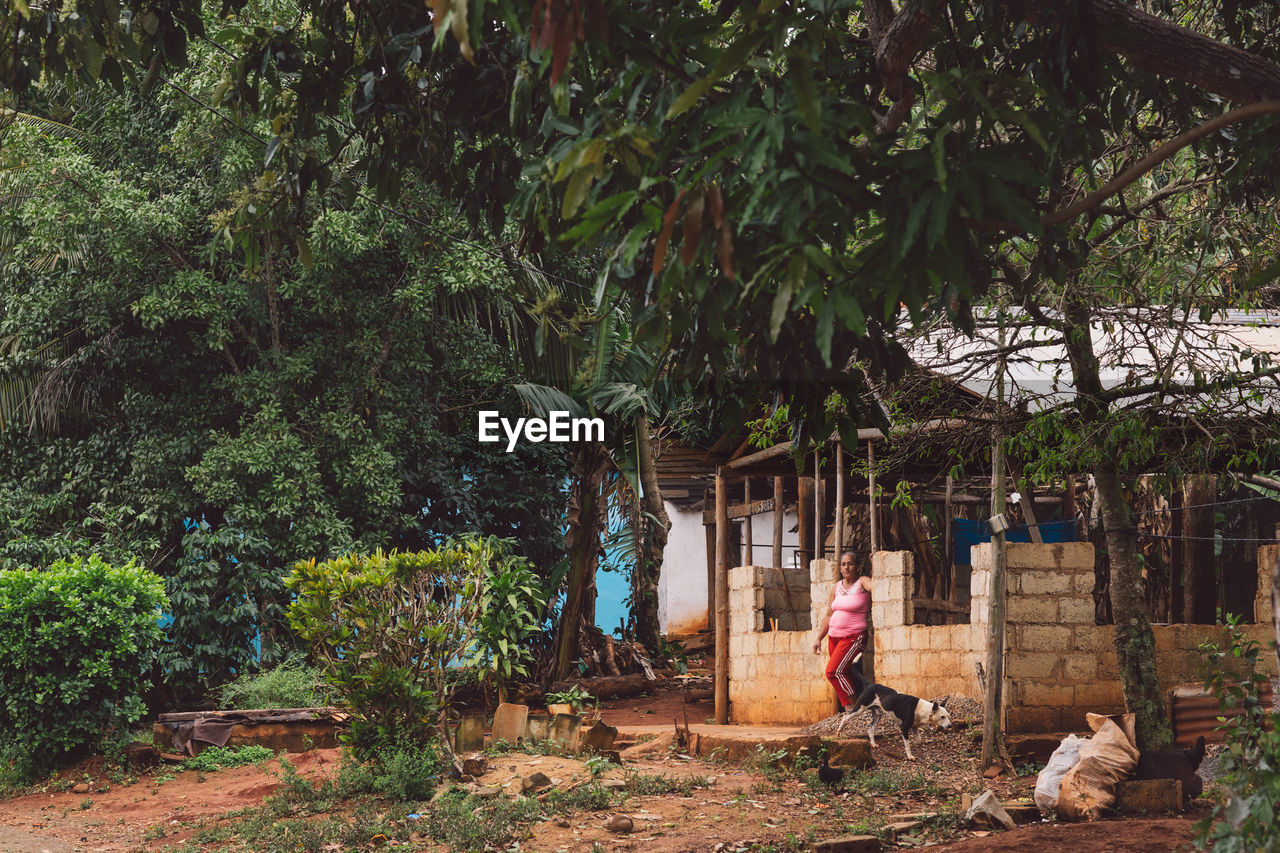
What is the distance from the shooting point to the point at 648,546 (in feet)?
51.2

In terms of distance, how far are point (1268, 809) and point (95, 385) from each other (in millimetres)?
13374

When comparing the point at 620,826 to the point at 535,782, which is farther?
the point at 535,782

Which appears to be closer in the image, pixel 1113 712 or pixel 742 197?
pixel 742 197

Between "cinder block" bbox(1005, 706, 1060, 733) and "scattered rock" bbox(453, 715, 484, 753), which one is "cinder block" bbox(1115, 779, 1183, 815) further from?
"scattered rock" bbox(453, 715, 484, 753)

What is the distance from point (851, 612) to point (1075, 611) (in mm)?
1673

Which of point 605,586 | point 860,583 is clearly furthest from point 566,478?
point 860,583

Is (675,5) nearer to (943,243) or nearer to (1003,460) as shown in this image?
(943,243)

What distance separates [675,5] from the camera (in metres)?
4.27

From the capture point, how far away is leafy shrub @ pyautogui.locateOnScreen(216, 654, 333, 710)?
1175 cm

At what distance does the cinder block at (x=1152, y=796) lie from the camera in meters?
6.70

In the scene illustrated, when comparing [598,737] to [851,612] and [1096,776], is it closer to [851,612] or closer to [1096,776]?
[851,612]

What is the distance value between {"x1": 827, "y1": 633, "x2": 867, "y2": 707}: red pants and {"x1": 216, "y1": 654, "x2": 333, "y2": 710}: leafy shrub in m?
5.06

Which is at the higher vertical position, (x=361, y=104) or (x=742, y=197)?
(x=361, y=104)

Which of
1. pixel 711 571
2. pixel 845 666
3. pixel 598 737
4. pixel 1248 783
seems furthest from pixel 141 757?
pixel 711 571
